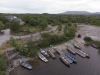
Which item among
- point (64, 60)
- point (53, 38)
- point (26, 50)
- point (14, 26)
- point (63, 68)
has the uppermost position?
point (14, 26)

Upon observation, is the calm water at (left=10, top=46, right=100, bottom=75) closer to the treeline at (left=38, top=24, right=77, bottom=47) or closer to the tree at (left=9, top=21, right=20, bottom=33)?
the treeline at (left=38, top=24, right=77, bottom=47)

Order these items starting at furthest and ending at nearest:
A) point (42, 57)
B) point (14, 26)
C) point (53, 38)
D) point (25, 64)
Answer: point (14, 26), point (53, 38), point (42, 57), point (25, 64)

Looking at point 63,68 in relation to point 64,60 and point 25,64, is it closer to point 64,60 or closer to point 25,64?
point 64,60

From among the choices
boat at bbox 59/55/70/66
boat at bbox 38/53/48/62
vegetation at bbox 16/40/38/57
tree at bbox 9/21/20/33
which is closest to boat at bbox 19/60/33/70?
vegetation at bbox 16/40/38/57

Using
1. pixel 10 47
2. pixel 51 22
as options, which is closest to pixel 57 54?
pixel 10 47

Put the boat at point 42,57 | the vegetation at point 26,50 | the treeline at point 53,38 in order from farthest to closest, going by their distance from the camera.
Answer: the treeline at point 53,38
the vegetation at point 26,50
the boat at point 42,57

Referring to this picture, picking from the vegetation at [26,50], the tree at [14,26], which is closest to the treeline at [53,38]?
the vegetation at [26,50]

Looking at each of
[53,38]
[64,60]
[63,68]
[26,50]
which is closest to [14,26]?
[53,38]

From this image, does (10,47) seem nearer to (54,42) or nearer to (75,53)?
(54,42)

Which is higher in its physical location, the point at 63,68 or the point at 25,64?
the point at 25,64

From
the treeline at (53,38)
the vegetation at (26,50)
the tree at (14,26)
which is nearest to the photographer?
the vegetation at (26,50)

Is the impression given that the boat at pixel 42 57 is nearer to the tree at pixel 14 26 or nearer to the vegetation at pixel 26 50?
the vegetation at pixel 26 50
